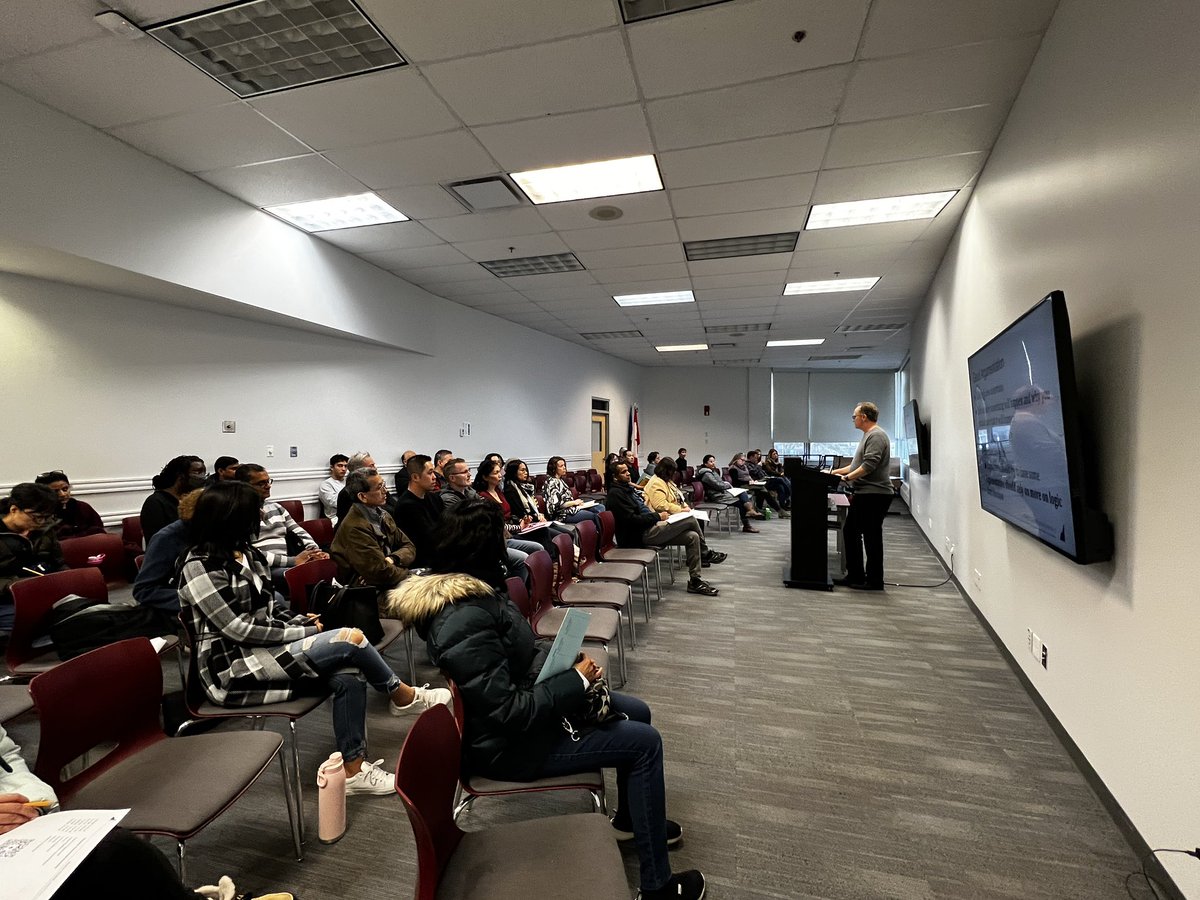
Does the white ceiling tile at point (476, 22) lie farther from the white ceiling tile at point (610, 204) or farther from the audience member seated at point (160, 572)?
the audience member seated at point (160, 572)

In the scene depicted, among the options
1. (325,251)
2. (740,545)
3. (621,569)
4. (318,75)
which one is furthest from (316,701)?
(740,545)

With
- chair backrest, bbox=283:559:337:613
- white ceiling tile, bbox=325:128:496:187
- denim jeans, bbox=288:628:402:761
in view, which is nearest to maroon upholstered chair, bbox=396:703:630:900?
denim jeans, bbox=288:628:402:761

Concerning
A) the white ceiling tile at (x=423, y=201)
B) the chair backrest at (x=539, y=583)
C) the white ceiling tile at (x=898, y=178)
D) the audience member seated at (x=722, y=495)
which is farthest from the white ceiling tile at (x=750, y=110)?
the audience member seated at (x=722, y=495)

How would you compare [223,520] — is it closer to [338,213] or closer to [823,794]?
[823,794]

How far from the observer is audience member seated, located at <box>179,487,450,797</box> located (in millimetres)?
2037

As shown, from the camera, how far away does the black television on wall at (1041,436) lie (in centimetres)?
193

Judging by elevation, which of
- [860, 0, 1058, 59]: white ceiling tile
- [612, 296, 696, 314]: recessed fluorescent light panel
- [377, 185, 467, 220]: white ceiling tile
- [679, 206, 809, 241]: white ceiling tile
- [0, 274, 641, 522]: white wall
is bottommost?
[0, 274, 641, 522]: white wall

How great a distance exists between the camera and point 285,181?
154 inches

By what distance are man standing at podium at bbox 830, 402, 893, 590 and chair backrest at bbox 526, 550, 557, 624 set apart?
125 inches

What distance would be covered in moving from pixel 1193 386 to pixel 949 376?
12.9 ft

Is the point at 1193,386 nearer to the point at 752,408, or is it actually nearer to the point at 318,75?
the point at 318,75

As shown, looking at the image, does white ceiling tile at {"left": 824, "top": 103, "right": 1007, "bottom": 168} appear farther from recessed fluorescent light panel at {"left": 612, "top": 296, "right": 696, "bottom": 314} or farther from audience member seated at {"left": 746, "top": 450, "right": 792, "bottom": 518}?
audience member seated at {"left": 746, "top": 450, "right": 792, "bottom": 518}

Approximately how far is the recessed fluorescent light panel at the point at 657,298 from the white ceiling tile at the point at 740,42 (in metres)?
4.29

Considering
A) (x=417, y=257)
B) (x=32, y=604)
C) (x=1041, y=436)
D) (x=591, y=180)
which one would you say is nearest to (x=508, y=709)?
(x=1041, y=436)
